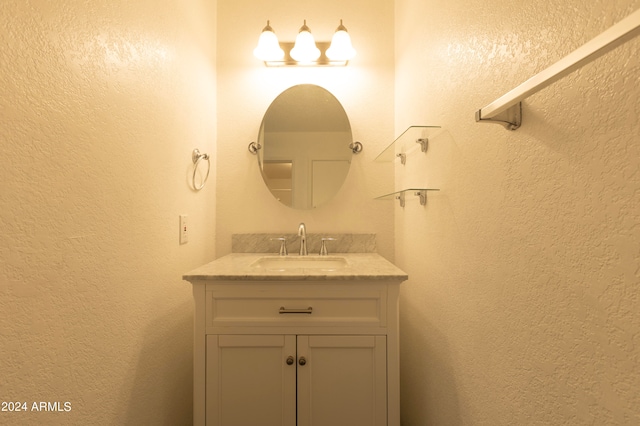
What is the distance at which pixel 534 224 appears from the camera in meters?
0.56

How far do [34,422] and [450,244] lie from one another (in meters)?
1.09

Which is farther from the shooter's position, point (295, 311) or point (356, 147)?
point (356, 147)

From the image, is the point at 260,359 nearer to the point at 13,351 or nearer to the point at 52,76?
the point at 13,351

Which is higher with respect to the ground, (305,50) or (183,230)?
(305,50)

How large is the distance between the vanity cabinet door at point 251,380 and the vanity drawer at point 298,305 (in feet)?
0.22

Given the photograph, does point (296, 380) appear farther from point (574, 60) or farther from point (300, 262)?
point (574, 60)

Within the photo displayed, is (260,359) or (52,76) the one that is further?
(260,359)

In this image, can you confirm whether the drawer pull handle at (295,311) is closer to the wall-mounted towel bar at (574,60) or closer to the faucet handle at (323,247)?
the faucet handle at (323,247)

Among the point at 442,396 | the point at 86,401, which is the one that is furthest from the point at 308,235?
the point at 86,401

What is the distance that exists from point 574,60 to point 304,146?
4.34ft

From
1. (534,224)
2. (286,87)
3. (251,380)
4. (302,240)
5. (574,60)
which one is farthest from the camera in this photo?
(286,87)

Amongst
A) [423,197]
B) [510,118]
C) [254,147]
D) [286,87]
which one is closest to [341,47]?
[286,87]

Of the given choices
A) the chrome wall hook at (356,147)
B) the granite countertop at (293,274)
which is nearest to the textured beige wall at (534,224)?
the granite countertop at (293,274)

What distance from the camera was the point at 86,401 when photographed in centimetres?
71
